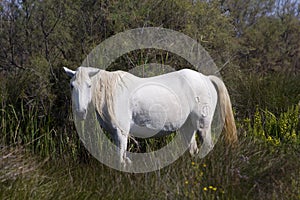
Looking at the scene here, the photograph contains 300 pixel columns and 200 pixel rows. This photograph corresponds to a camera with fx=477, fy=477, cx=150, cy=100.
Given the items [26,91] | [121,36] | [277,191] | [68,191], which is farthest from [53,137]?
[277,191]

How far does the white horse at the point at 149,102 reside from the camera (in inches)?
173

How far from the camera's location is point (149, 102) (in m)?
4.64

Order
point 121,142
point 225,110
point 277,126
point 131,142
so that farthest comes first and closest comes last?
1. point 277,126
2. point 131,142
3. point 225,110
4. point 121,142

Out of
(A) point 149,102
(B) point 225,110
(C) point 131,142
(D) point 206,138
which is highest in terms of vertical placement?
(A) point 149,102

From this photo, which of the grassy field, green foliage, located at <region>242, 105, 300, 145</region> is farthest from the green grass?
green foliage, located at <region>242, 105, 300, 145</region>

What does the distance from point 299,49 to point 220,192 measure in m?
14.0

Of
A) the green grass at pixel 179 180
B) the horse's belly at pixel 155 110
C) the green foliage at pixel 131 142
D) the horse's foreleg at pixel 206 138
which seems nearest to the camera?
the green grass at pixel 179 180

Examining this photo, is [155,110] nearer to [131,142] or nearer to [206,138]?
[206,138]

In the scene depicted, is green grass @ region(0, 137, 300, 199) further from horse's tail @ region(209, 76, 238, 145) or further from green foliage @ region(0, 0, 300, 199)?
horse's tail @ region(209, 76, 238, 145)

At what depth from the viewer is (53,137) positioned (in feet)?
19.2

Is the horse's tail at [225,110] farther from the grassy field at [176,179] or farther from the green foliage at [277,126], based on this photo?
the green foliage at [277,126]

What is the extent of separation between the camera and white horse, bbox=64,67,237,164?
14.4ft

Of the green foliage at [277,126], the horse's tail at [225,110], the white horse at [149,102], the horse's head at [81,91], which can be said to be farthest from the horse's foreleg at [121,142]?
the green foliage at [277,126]

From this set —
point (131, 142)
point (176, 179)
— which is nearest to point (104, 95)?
point (176, 179)
